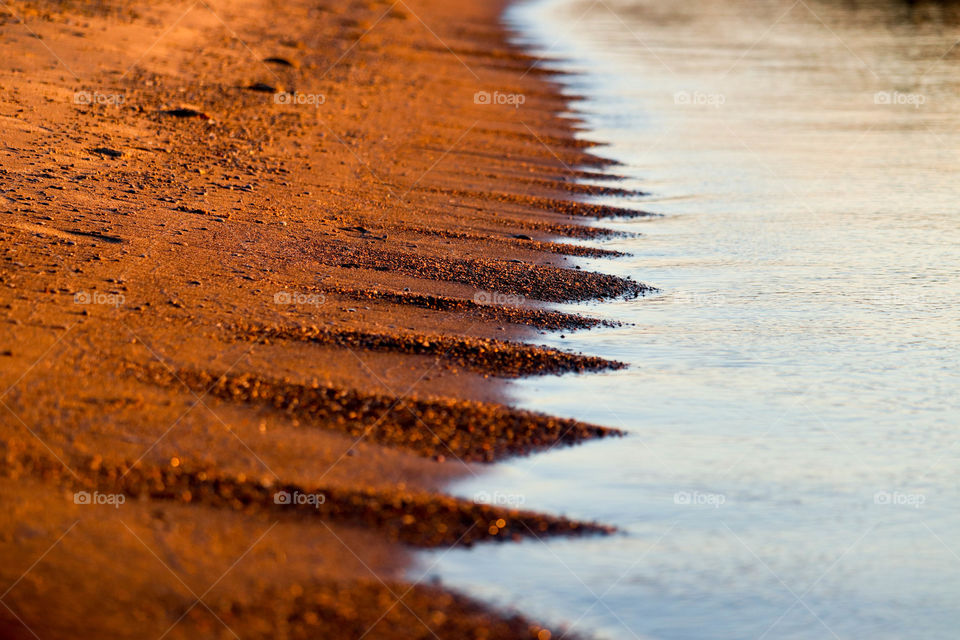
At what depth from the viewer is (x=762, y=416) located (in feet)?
20.0

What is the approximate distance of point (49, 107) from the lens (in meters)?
9.60

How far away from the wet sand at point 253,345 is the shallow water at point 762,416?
25 cm

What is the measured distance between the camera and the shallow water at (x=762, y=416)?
438 cm

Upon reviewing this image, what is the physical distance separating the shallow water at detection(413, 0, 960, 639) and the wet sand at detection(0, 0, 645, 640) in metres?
0.25

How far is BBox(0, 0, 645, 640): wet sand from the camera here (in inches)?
153

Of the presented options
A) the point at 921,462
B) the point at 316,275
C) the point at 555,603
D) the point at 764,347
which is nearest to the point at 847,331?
the point at 764,347

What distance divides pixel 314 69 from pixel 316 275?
8.75m

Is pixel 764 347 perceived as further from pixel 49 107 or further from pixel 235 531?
pixel 49 107

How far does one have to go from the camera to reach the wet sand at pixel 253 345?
389 centimetres

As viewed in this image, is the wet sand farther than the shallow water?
No

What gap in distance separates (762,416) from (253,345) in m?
2.96

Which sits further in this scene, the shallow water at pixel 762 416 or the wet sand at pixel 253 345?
the shallow water at pixel 762 416

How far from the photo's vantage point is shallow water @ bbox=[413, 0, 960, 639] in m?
4.38

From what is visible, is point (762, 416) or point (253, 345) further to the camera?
point (762, 416)
